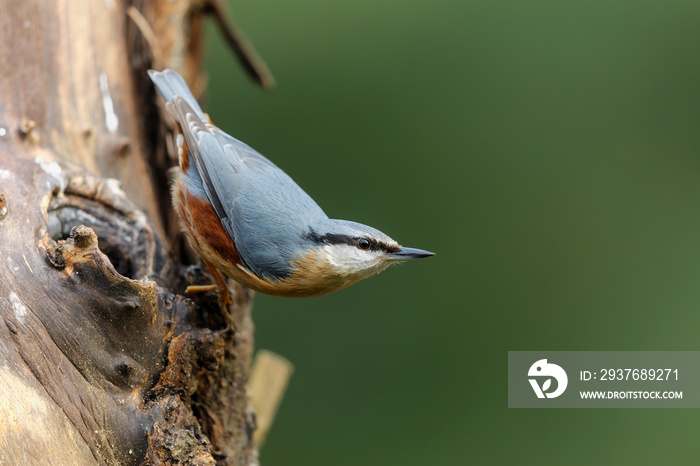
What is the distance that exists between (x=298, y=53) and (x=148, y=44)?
65.1 inches

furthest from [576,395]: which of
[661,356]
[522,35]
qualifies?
[522,35]

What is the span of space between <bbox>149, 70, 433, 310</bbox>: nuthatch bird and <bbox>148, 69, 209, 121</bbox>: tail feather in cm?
21

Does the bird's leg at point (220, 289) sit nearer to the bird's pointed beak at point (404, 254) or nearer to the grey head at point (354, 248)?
the grey head at point (354, 248)

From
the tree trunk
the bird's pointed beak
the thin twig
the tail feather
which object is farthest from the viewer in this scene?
the thin twig

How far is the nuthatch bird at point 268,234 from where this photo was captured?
1931 mm

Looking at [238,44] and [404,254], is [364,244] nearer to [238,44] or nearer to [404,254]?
[404,254]

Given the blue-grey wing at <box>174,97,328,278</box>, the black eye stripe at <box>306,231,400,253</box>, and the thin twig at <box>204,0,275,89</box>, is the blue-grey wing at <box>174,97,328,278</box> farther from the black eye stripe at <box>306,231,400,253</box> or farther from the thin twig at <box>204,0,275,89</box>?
the thin twig at <box>204,0,275,89</box>

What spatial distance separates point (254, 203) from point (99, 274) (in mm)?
523

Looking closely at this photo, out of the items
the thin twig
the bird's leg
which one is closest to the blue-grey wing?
the bird's leg

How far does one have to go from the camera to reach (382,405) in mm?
3684

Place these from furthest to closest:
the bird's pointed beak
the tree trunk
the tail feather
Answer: the tail feather → the bird's pointed beak → the tree trunk

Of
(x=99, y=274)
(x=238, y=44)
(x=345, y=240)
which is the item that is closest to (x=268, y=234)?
(x=345, y=240)

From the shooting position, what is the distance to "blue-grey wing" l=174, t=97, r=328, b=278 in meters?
1.94

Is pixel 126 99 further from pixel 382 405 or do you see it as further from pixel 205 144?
pixel 382 405
